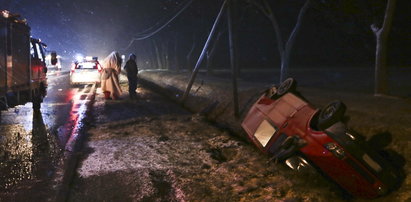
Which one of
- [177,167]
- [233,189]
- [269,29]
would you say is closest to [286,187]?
[233,189]

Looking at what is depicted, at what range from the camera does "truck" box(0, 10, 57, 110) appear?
8789mm

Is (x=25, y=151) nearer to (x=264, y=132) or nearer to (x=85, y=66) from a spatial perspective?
(x=264, y=132)

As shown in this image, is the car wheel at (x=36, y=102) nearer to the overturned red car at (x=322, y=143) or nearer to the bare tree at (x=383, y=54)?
the overturned red car at (x=322, y=143)

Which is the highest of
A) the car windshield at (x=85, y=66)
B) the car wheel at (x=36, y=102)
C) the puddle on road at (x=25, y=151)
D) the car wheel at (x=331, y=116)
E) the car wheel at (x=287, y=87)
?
the car windshield at (x=85, y=66)

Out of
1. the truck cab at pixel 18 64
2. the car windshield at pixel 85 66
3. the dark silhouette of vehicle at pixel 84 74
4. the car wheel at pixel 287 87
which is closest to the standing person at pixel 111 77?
the truck cab at pixel 18 64

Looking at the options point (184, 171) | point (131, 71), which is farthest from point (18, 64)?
point (184, 171)

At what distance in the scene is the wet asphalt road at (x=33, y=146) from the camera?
199 inches

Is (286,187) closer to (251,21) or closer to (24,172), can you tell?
(24,172)

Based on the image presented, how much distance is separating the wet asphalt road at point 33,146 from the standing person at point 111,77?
267 cm

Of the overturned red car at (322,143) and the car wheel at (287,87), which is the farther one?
the car wheel at (287,87)

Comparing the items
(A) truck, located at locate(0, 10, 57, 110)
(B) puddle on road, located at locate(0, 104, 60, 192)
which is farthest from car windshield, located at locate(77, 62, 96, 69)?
(B) puddle on road, located at locate(0, 104, 60, 192)

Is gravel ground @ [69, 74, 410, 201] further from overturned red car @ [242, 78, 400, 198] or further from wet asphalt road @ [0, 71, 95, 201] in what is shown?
wet asphalt road @ [0, 71, 95, 201]

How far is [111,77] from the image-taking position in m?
14.9

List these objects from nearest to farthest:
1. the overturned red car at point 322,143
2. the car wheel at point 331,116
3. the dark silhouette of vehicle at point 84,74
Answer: the overturned red car at point 322,143, the car wheel at point 331,116, the dark silhouette of vehicle at point 84,74
